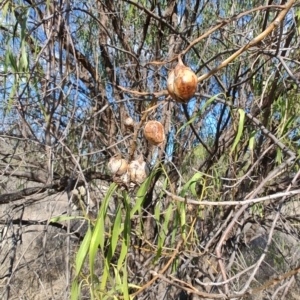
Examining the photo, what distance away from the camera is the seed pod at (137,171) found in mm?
570

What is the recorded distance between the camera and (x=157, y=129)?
1.80 feet

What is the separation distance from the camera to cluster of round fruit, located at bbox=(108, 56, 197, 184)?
0.48 meters

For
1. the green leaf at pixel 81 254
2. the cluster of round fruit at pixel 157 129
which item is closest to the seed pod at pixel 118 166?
the cluster of round fruit at pixel 157 129

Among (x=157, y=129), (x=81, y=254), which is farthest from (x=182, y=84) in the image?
(x=81, y=254)

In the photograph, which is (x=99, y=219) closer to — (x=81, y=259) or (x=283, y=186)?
(x=81, y=259)

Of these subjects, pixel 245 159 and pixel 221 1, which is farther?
pixel 221 1

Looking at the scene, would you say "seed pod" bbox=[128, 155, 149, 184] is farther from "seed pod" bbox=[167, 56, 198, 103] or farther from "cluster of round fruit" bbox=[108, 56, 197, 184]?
"seed pod" bbox=[167, 56, 198, 103]

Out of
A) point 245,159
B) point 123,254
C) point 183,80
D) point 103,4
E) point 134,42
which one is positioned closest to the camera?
point 183,80

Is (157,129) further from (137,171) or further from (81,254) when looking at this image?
(81,254)

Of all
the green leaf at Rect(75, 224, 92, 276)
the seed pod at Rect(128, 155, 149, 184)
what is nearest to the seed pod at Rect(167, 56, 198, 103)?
the seed pod at Rect(128, 155, 149, 184)

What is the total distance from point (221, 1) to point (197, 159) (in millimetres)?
722

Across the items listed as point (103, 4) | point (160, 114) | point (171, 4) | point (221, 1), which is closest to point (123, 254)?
point (160, 114)

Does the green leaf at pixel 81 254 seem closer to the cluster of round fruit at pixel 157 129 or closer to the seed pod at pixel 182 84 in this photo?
the cluster of round fruit at pixel 157 129

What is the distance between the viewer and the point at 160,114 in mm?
1644
